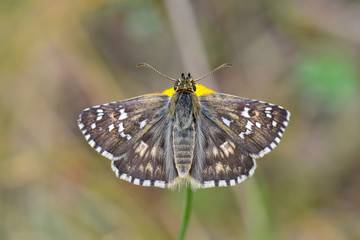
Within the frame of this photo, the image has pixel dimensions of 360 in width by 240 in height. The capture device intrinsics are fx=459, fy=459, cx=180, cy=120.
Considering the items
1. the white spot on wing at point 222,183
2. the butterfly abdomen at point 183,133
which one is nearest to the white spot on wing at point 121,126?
the butterfly abdomen at point 183,133

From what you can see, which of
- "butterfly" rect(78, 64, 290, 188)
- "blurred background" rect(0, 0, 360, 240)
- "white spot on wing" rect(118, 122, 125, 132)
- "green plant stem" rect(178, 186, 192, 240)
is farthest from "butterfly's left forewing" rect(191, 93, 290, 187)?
"blurred background" rect(0, 0, 360, 240)

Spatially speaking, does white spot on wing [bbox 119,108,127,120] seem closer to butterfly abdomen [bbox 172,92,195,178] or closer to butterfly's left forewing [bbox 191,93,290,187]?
butterfly abdomen [bbox 172,92,195,178]

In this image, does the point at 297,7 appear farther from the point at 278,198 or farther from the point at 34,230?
the point at 34,230

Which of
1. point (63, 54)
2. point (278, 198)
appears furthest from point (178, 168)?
point (63, 54)

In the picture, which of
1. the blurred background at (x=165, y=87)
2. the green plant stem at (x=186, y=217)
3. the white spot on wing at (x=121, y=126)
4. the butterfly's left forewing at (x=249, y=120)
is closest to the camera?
the green plant stem at (x=186, y=217)

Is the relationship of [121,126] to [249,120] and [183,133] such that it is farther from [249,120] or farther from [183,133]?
[249,120]

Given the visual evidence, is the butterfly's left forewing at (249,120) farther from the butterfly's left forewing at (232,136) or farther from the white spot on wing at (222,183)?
the white spot on wing at (222,183)

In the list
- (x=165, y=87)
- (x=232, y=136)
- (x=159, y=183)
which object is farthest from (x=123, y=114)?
(x=165, y=87)
